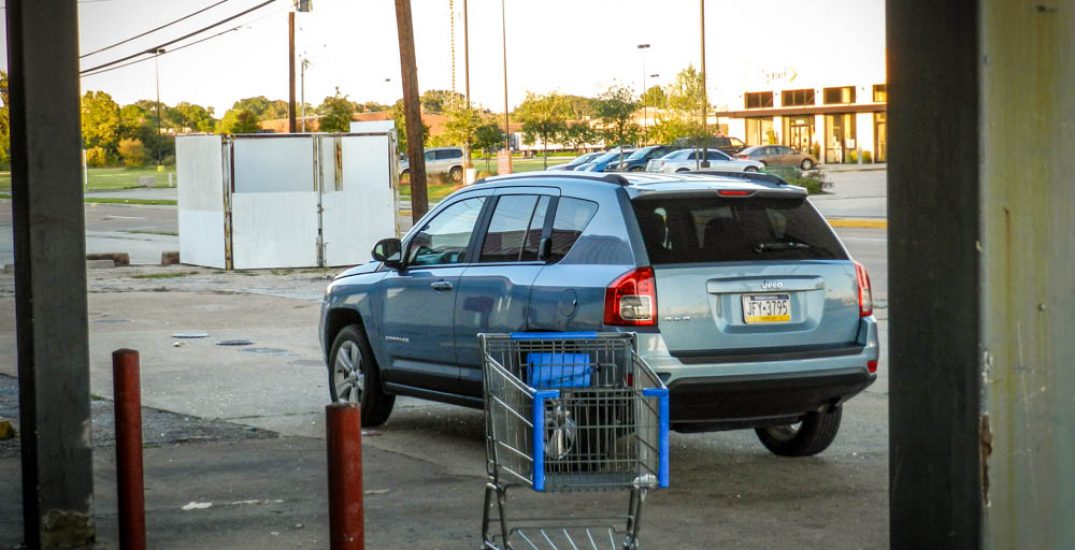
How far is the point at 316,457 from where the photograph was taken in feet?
29.7

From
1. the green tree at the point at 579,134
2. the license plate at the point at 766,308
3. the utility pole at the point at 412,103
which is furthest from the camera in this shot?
the green tree at the point at 579,134

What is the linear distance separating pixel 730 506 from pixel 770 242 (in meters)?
1.51

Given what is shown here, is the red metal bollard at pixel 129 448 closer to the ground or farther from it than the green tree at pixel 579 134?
closer to the ground

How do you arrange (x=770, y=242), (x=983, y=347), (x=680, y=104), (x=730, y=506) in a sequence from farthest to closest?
(x=680, y=104), (x=770, y=242), (x=730, y=506), (x=983, y=347)

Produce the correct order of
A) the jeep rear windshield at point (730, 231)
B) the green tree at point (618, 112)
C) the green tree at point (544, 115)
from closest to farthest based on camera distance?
the jeep rear windshield at point (730, 231), the green tree at point (618, 112), the green tree at point (544, 115)

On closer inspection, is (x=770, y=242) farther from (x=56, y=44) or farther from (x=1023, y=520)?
(x=1023, y=520)

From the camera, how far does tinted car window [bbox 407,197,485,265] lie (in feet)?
31.1

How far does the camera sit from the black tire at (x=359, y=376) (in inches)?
391

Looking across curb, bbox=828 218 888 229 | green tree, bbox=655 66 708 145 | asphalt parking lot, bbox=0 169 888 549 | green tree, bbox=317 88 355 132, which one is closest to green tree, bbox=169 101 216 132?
green tree, bbox=317 88 355 132

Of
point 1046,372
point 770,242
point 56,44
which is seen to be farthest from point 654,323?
point 1046,372

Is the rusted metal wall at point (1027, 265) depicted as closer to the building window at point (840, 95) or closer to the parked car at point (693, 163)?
the parked car at point (693, 163)

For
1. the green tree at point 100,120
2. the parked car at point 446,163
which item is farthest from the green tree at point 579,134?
the green tree at point 100,120

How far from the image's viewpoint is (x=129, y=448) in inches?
248

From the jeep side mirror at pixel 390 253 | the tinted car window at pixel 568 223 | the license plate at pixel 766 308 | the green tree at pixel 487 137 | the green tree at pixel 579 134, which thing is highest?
the green tree at pixel 579 134
